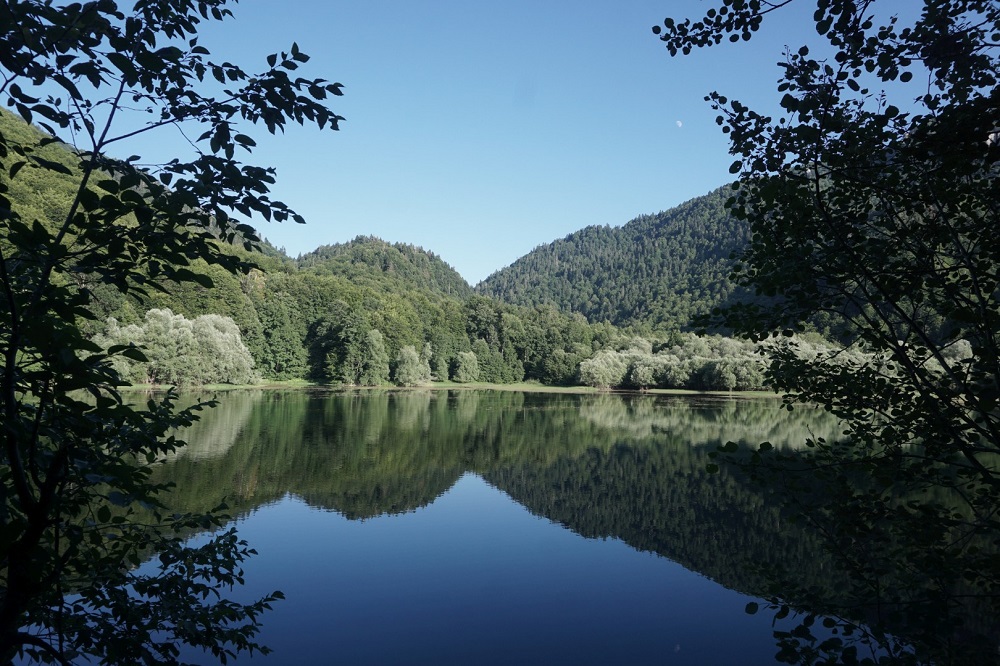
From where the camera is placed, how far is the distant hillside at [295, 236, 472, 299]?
446ft

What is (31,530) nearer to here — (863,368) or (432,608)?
(863,368)

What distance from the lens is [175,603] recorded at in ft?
11.6

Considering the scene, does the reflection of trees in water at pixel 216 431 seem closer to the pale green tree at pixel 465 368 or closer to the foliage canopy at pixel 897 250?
the foliage canopy at pixel 897 250

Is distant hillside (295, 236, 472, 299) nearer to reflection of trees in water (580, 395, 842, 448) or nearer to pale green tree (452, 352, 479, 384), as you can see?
pale green tree (452, 352, 479, 384)

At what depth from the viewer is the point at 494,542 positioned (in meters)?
15.4

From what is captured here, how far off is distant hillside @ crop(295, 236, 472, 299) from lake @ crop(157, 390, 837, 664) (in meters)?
97.9

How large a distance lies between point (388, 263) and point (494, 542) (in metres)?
145

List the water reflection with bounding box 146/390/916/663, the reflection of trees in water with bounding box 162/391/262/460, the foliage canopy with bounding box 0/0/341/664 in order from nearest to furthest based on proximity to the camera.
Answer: the foliage canopy with bounding box 0/0/341/664 → the water reflection with bounding box 146/390/916/663 → the reflection of trees in water with bounding box 162/391/262/460

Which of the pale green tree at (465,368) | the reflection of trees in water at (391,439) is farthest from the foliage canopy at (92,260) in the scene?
the pale green tree at (465,368)

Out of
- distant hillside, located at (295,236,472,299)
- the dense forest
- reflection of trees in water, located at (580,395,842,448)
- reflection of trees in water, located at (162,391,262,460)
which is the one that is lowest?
reflection of trees in water, located at (162,391,262,460)

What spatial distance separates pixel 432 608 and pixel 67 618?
28.0 ft

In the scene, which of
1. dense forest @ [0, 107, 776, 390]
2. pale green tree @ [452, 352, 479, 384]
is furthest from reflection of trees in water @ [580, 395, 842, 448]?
pale green tree @ [452, 352, 479, 384]

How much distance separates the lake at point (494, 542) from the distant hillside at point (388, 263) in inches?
3853

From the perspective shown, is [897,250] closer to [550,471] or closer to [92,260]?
[92,260]
